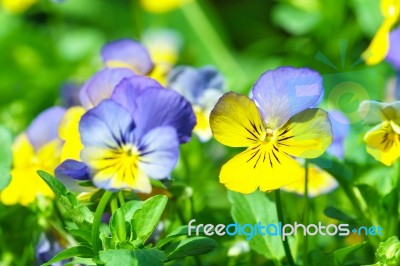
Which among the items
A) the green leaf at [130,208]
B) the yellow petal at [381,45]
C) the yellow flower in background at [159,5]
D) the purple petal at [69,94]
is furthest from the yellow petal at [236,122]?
the yellow flower in background at [159,5]

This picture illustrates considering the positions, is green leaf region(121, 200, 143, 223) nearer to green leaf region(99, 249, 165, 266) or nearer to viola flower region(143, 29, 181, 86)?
green leaf region(99, 249, 165, 266)

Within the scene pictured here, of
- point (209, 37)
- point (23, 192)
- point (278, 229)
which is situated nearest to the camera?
point (278, 229)

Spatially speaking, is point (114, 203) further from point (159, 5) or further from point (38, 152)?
point (159, 5)

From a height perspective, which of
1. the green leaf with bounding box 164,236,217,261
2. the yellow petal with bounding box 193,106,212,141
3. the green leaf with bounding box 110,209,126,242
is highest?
the yellow petal with bounding box 193,106,212,141

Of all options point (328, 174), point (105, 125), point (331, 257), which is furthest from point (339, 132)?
point (105, 125)

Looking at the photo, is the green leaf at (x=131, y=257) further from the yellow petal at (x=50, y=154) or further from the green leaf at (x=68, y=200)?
the yellow petal at (x=50, y=154)

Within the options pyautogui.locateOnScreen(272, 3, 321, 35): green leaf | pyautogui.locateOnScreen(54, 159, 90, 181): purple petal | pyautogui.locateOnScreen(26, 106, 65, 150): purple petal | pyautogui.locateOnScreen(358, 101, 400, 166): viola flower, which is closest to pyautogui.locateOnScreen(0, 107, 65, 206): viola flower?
pyautogui.locateOnScreen(26, 106, 65, 150): purple petal
